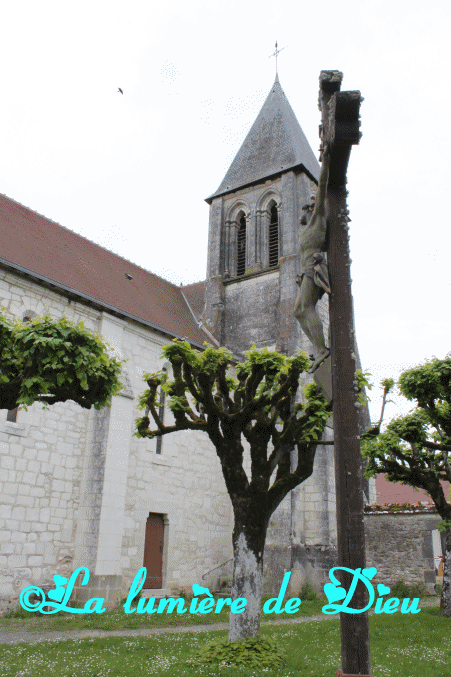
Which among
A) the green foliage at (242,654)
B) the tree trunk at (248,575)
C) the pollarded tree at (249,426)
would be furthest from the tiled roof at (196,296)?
the green foliage at (242,654)

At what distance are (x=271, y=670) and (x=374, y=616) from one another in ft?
21.6

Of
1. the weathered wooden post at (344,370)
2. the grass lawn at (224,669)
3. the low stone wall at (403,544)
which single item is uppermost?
the weathered wooden post at (344,370)

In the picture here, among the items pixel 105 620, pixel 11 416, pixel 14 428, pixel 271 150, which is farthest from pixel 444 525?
pixel 271 150

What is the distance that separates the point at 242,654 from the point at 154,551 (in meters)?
8.99

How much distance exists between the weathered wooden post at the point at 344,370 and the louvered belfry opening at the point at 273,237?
17.3m

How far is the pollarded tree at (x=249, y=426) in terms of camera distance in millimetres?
7332

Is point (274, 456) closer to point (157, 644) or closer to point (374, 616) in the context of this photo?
point (157, 644)

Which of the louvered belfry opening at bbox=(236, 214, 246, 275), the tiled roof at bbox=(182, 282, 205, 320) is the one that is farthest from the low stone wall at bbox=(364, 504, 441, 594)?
the louvered belfry opening at bbox=(236, 214, 246, 275)

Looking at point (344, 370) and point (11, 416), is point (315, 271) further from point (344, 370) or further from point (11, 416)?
point (11, 416)

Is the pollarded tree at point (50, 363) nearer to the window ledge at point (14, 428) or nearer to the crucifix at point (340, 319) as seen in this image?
the crucifix at point (340, 319)

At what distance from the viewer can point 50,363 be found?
654 centimetres

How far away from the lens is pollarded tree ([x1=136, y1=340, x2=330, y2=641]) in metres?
7.33

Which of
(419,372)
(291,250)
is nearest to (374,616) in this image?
(419,372)

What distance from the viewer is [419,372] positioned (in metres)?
11.1
